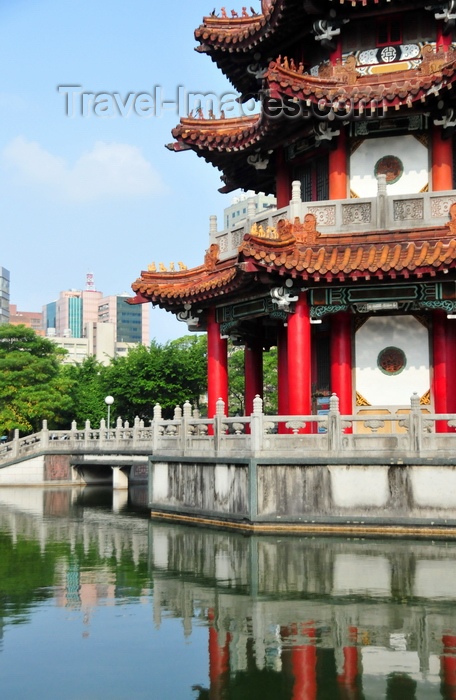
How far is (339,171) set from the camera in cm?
2294

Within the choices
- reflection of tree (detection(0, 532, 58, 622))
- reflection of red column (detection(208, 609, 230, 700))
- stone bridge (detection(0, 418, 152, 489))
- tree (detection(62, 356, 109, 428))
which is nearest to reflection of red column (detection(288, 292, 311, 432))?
reflection of tree (detection(0, 532, 58, 622))

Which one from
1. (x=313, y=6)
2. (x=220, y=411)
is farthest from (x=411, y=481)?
(x=313, y=6)

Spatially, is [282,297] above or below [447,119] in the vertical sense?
below

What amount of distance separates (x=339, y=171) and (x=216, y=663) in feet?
50.5

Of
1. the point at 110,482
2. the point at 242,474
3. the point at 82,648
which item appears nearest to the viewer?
the point at 82,648

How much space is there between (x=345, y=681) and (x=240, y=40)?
19697mm

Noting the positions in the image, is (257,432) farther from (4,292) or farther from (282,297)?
(4,292)

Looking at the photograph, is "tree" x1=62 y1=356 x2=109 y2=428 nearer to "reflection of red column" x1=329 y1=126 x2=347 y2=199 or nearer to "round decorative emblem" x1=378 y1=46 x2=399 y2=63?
"reflection of red column" x1=329 y1=126 x2=347 y2=199

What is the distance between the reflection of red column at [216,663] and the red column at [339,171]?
13.9 meters

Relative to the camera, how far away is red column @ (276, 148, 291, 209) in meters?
25.0

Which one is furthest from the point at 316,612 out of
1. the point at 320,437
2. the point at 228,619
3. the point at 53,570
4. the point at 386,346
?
the point at 386,346

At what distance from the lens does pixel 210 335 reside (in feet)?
83.6

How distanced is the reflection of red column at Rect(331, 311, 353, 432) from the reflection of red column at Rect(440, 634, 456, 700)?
11305 mm

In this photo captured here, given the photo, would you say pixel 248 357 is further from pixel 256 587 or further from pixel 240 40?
pixel 256 587
